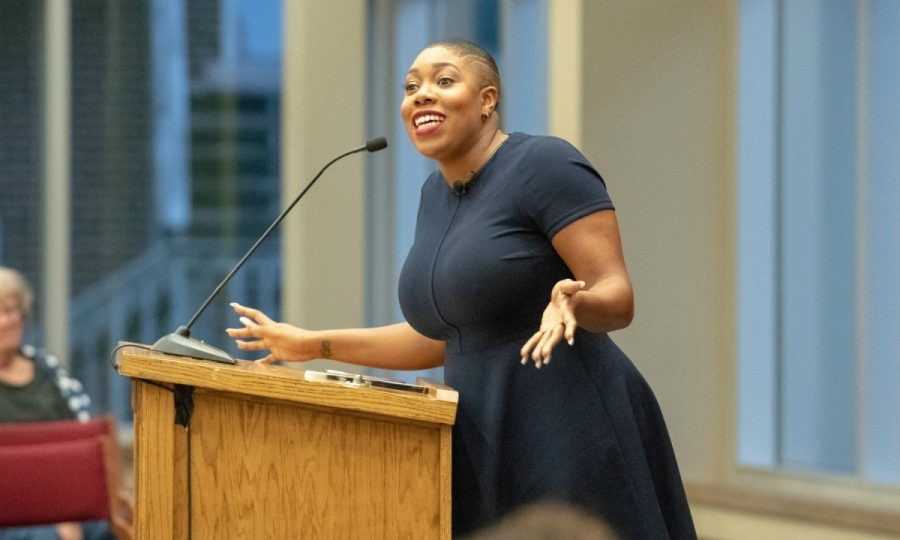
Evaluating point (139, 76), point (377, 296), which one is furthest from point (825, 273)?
point (139, 76)

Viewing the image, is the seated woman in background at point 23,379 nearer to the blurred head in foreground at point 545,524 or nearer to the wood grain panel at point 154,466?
the wood grain panel at point 154,466

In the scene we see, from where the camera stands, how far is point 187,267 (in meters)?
7.09

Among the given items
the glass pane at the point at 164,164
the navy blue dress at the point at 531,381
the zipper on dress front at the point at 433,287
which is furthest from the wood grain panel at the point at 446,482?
the glass pane at the point at 164,164

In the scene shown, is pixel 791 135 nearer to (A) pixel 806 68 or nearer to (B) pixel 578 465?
(A) pixel 806 68

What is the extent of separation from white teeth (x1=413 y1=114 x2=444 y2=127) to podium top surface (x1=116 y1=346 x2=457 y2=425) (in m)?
0.46

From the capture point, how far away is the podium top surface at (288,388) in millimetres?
2028

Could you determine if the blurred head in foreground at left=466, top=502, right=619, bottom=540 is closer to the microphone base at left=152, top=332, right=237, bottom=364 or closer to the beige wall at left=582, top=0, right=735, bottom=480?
the microphone base at left=152, top=332, right=237, bottom=364

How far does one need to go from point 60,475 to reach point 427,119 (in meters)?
2.43

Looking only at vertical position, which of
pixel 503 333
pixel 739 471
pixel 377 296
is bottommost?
pixel 739 471

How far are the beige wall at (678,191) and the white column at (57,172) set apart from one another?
3129mm

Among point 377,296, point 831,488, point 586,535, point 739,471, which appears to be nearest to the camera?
point 586,535

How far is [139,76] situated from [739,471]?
363 cm

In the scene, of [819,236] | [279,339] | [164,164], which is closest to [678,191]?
[819,236]

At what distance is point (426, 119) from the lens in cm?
233
